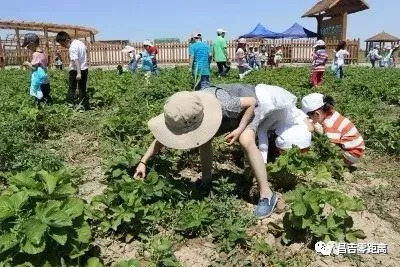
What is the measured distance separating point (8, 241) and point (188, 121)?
1248mm

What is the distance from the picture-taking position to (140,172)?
331cm

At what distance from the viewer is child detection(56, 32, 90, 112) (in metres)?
6.92

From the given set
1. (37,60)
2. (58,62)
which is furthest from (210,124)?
(58,62)

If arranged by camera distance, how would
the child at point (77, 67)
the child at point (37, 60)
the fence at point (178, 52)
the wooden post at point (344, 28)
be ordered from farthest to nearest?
the fence at point (178, 52) < the wooden post at point (344, 28) < the child at point (77, 67) < the child at point (37, 60)

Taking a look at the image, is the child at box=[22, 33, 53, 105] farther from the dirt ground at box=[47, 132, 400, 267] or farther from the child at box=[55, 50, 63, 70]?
the child at box=[55, 50, 63, 70]

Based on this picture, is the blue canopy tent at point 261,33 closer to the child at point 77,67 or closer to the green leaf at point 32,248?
the child at point 77,67

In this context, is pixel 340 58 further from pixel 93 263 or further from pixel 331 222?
pixel 93 263

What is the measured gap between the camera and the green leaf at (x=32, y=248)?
A: 225cm

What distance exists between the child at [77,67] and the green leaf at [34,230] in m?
4.67

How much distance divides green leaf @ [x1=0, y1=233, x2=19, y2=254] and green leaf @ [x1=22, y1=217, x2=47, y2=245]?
82 millimetres

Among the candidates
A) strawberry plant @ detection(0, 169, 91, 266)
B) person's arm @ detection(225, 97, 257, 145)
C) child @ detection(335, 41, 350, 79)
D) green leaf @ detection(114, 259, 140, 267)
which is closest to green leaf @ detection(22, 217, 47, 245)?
strawberry plant @ detection(0, 169, 91, 266)

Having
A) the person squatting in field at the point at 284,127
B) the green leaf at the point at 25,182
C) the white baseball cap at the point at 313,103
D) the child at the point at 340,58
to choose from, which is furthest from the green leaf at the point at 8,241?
the child at the point at 340,58

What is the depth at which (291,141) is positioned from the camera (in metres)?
4.11

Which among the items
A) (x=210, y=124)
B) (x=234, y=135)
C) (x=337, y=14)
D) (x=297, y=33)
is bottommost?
(x=234, y=135)
